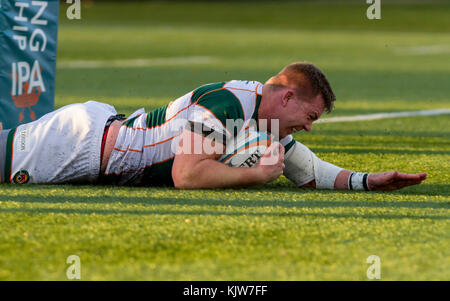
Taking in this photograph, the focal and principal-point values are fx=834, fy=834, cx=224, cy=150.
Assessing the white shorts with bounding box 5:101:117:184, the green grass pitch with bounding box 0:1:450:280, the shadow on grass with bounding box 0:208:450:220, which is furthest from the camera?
the white shorts with bounding box 5:101:117:184

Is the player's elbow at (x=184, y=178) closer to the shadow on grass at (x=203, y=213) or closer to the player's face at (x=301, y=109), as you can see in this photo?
the shadow on grass at (x=203, y=213)

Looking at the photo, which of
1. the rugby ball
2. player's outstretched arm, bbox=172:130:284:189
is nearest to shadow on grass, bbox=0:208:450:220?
player's outstretched arm, bbox=172:130:284:189

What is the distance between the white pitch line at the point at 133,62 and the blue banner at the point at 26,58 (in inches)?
304

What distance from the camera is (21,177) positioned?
14.5 ft

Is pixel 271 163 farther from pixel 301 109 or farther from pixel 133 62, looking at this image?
pixel 133 62

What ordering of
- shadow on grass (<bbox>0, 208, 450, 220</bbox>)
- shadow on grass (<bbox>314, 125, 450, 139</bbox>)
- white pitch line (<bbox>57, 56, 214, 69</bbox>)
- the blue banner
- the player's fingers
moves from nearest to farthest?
shadow on grass (<bbox>0, 208, 450, 220</bbox>)
the player's fingers
the blue banner
shadow on grass (<bbox>314, 125, 450, 139</bbox>)
white pitch line (<bbox>57, 56, 214, 69</bbox>)

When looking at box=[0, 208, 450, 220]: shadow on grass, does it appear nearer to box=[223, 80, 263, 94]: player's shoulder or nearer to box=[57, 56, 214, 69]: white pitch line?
box=[223, 80, 263, 94]: player's shoulder

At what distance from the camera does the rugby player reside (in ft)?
13.8

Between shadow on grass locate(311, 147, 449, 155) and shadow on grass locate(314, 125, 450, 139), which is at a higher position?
shadow on grass locate(314, 125, 450, 139)

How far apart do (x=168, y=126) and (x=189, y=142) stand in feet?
0.82

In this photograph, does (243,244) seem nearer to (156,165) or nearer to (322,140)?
(156,165)

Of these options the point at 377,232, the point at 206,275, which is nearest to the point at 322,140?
the point at 377,232

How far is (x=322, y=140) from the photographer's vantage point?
647 cm

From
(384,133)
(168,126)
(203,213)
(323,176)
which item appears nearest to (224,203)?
(203,213)
